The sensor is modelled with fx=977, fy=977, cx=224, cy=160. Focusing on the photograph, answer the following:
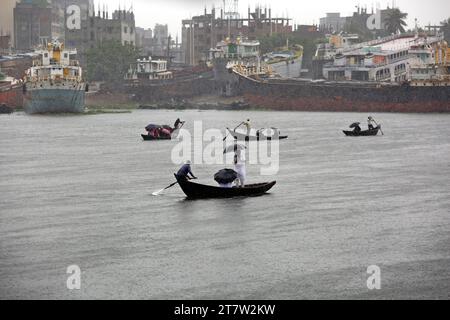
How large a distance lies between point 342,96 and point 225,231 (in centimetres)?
10611

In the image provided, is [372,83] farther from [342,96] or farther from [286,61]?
[286,61]

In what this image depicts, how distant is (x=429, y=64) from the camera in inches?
5374

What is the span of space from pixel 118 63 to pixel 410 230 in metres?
147

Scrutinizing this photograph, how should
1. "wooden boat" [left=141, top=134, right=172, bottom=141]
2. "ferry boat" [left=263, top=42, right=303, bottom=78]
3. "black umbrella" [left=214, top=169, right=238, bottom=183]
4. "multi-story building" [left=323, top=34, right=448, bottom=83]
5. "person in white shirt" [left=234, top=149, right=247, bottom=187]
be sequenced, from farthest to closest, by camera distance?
1. "ferry boat" [left=263, top=42, right=303, bottom=78]
2. "multi-story building" [left=323, top=34, right=448, bottom=83]
3. "wooden boat" [left=141, top=134, right=172, bottom=141]
4. "black umbrella" [left=214, top=169, right=238, bottom=183]
5. "person in white shirt" [left=234, top=149, right=247, bottom=187]

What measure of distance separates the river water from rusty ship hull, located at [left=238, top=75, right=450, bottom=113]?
69725mm

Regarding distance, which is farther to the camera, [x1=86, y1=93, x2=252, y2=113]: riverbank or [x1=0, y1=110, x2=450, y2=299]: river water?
[x1=86, y1=93, x2=252, y2=113]: riverbank

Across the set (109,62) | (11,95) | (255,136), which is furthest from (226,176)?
(109,62)

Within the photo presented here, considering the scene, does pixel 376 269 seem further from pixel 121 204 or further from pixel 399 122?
pixel 399 122

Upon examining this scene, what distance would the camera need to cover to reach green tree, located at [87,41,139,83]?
583ft

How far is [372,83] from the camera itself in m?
140

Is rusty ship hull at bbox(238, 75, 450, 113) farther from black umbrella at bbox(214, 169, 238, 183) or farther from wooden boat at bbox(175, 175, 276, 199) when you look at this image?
black umbrella at bbox(214, 169, 238, 183)

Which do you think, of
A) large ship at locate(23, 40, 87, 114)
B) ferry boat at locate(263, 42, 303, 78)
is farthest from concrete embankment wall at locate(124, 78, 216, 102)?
large ship at locate(23, 40, 87, 114)

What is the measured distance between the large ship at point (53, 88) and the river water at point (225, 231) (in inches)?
2502

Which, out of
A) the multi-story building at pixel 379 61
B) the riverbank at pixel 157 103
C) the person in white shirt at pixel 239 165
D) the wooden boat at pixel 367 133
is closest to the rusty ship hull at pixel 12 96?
the riverbank at pixel 157 103
